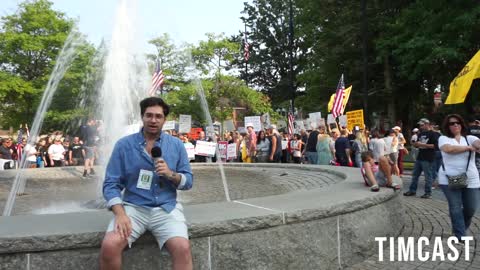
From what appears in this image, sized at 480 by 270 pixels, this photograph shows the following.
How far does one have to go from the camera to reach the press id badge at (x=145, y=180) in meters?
3.78

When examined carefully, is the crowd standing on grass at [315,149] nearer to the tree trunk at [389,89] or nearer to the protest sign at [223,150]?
the protest sign at [223,150]

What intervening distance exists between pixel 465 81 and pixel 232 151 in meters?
9.15

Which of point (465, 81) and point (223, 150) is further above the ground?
point (465, 81)

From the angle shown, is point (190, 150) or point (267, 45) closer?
point (190, 150)

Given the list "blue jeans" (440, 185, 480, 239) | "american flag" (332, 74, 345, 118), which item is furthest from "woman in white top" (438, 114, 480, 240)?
"american flag" (332, 74, 345, 118)

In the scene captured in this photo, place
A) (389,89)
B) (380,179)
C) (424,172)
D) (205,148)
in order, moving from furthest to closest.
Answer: (389,89)
(205,148)
(424,172)
(380,179)

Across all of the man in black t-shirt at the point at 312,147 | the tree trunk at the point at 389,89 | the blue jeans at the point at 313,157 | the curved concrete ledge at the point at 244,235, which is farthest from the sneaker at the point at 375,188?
the tree trunk at the point at 389,89

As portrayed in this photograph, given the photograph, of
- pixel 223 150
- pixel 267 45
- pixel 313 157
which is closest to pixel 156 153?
pixel 313 157

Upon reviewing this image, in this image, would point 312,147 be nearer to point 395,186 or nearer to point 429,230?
point 429,230

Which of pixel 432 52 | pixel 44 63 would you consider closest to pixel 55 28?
pixel 44 63

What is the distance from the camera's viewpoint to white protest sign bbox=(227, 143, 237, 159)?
17.4m

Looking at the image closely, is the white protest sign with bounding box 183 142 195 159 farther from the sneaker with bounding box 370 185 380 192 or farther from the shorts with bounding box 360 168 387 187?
the sneaker with bounding box 370 185 380 192

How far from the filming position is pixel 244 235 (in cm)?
428

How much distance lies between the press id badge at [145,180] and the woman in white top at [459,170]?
4088 mm
